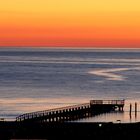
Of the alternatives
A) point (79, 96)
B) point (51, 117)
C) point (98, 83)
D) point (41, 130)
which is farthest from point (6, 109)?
point (98, 83)

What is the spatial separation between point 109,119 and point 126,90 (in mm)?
56263

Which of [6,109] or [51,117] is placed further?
[6,109]

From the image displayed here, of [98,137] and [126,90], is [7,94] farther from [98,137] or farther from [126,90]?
[98,137]

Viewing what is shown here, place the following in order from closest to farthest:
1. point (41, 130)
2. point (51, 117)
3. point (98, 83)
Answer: point (41, 130), point (51, 117), point (98, 83)

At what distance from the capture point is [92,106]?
85.4 m

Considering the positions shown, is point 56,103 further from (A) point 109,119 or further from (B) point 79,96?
(A) point 109,119

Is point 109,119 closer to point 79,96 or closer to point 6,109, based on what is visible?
point 6,109

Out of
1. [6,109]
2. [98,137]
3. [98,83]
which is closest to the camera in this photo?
[98,137]

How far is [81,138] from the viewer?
52.1m

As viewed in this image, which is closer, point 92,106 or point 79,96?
point 92,106

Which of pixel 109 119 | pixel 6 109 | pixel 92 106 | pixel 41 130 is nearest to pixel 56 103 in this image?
pixel 6 109

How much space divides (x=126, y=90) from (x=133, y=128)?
77059mm

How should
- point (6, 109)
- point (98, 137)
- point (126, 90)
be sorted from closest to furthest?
point (98, 137), point (6, 109), point (126, 90)

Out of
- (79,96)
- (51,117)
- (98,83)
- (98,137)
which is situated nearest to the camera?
(98,137)
